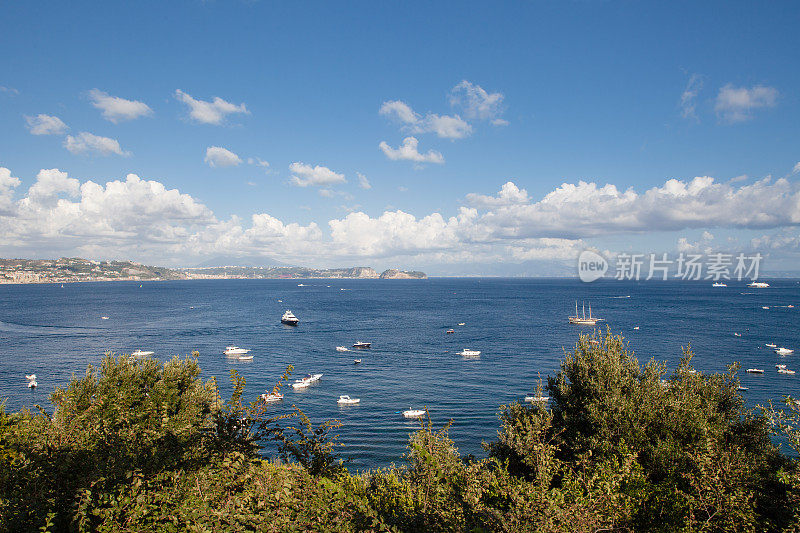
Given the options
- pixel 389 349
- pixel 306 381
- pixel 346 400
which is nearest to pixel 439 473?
pixel 346 400

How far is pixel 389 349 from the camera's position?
299ft

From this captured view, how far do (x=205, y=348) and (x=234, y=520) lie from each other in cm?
9072

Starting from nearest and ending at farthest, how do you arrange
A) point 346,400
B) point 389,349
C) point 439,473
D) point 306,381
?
point 439,473
point 346,400
point 306,381
point 389,349

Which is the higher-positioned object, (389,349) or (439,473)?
(439,473)

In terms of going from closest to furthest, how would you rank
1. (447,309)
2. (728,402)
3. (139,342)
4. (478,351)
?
(728,402) < (478,351) < (139,342) < (447,309)

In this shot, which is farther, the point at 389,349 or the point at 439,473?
the point at 389,349

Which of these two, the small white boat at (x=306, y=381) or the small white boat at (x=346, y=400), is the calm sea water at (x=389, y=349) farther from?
the small white boat at (x=306, y=381)

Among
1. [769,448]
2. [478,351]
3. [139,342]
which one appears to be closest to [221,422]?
[769,448]

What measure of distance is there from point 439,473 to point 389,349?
75.4 m

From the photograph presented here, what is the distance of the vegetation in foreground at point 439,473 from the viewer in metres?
10.1

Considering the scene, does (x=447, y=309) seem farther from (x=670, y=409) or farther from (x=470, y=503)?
(x=470, y=503)

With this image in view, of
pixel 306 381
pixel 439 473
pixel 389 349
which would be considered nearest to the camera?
pixel 439 473

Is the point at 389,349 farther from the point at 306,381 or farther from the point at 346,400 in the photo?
the point at 346,400

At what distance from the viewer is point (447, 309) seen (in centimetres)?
17638
